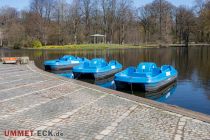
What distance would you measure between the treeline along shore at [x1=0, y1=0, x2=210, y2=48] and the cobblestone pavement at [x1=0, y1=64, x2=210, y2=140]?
6288 cm

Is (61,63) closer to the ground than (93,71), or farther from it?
farther from it

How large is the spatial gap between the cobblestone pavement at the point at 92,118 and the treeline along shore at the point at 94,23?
62883 mm

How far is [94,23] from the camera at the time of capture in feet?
258

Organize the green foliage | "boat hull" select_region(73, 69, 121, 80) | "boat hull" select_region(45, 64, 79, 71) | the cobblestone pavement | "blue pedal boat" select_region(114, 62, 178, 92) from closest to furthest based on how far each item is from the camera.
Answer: the cobblestone pavement < "blue pedal boat" select_region(114, 62, 178, 92) < "boat hull" select_region(73, 69, 121, 80) < "boat hull" select_region(45, 64, 79, 71) < the green foliage

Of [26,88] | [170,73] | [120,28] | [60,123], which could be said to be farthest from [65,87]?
[120,28]

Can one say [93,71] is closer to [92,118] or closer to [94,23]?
[92,118]

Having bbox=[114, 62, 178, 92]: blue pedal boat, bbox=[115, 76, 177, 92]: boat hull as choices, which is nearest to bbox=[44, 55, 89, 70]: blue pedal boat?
bbox=[114, 62, 178, 92]: blue pedal boat

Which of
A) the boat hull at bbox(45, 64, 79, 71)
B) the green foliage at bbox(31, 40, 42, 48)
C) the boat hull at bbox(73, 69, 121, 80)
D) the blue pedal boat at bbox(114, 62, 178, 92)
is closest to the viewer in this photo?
the blue pedal boat at bbox(114, 62, 178, 92)

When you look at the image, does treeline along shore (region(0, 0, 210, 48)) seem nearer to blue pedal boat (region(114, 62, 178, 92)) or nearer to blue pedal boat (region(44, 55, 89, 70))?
blue pedal boat (region(44, 55, 89, 70))

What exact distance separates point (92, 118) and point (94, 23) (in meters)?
72.4

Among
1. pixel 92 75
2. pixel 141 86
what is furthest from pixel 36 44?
pixel 141 86

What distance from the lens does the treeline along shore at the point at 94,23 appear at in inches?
2918

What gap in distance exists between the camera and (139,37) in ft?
270

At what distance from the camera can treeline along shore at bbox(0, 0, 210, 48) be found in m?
74.1
